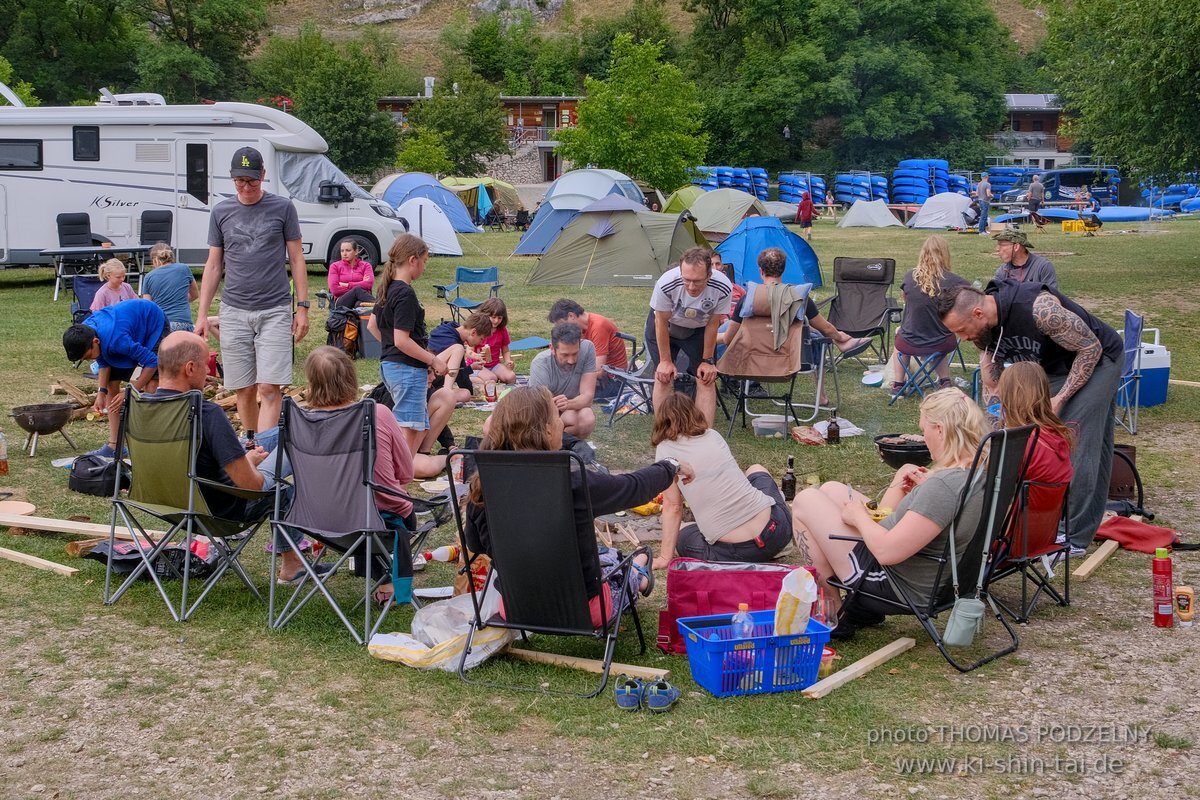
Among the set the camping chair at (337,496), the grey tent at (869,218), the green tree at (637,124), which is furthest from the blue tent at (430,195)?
the camping chair at (337,496)

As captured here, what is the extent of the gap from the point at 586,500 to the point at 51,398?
6.51 m

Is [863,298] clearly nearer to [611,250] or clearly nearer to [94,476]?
[94,476]

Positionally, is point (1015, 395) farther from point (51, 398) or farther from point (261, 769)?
point (51, 398)

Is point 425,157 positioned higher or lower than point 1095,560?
higher

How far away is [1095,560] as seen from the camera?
5.11 metres

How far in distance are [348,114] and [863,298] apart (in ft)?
96.7

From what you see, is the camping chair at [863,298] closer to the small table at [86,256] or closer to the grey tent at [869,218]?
the small table at [86,256]

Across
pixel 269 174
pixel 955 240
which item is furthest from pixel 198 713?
pixel 955 240

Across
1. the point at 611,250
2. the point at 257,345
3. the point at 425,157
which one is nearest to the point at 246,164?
the point at 257,345

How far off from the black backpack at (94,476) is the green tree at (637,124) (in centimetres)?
2651

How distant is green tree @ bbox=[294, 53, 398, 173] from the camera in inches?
1446

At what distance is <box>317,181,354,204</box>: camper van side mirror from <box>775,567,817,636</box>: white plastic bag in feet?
44.5

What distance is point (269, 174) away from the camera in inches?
631

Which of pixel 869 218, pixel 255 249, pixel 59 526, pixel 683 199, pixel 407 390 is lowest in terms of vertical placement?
pixel 59 526
